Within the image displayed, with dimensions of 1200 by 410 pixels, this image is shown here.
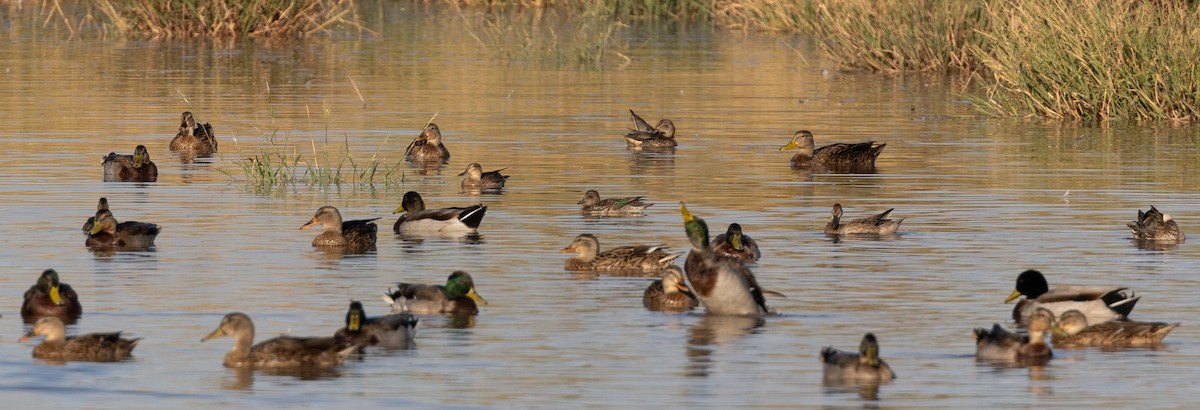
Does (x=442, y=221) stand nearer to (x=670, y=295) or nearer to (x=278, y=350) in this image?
(x=670, y=295)

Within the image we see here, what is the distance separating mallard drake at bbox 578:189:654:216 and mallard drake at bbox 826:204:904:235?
2.38 metres

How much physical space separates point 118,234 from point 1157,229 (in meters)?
9.23

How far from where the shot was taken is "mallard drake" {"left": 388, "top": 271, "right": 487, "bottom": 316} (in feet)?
51.0

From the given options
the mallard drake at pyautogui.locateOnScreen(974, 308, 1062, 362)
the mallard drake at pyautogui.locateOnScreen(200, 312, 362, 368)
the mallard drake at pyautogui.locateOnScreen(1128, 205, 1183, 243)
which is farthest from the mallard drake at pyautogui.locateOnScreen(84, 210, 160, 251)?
the mallard drake at pyautogui.locateOnScreen(1128, 205, 1183, 243)

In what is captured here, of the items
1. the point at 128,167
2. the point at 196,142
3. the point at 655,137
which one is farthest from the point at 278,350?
the point at 655,137

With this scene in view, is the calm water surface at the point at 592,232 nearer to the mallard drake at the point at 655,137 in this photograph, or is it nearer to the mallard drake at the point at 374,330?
the mallard drake at the point at 374,330

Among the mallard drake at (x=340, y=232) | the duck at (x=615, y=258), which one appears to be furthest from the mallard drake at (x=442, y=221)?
the duck at (x=615, y=258)

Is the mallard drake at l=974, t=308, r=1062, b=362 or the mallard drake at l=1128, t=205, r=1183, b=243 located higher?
the mallard drake at l=1128, t=205, r=1183, b=243

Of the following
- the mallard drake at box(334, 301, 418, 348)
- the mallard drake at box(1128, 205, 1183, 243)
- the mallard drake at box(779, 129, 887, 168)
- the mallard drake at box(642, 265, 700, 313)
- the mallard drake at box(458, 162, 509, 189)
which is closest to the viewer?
the mallard drake at box(334, 301, 418, 348)

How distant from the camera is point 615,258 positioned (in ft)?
59.4

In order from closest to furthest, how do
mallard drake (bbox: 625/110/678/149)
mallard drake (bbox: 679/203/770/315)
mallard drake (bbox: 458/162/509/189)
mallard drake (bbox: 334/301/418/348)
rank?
mallard drake (bbox: 334/301/418/348) < mallard drake (bbox: 679/203/770/315) < mallard drake (bbox: 458/162/509/189) < mallard drake (bbox: 625/110/678/149)

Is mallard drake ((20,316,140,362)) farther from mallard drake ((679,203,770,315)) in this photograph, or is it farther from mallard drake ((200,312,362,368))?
mallard drake ((679,203,770,315))

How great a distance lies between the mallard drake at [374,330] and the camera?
13906 mm

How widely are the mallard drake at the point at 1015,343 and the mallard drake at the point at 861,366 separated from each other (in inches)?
41.6
